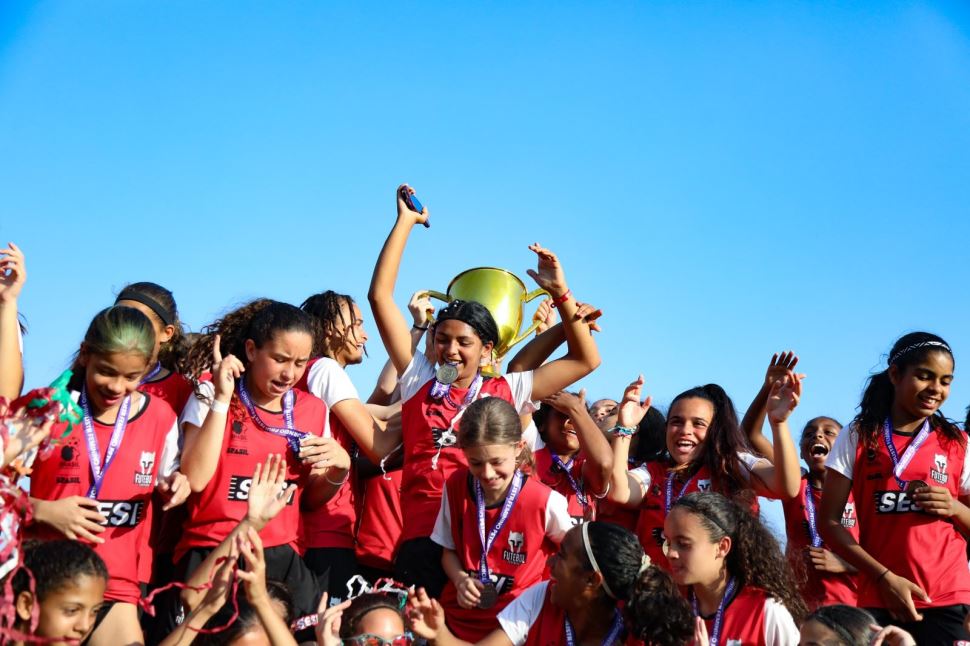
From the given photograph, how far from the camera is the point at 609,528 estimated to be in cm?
539

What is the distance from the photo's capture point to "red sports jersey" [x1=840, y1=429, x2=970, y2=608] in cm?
645

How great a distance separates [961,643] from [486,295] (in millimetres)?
3841

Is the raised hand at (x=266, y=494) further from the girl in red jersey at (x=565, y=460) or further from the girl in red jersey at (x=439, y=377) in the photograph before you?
the girl in red jersey at (x=565, y=460)

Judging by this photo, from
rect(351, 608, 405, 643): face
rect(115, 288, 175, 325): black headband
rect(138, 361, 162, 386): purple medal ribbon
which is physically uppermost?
rect(115, 288, 175, 325): black headband

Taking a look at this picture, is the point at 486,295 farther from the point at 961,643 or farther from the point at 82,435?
the point at 961,643

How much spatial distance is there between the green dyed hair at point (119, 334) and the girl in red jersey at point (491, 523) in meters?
1.61

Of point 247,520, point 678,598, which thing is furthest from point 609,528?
point 247,520

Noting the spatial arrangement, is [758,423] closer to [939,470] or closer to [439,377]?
[939,470]

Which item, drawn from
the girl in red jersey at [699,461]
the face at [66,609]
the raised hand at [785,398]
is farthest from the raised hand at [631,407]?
the face at [66,609]

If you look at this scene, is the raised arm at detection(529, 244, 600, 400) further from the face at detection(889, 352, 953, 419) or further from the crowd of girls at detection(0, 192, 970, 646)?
the face at detection(889, 352, 953, 419)

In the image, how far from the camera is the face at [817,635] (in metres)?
4.95

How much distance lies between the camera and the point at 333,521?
6.33m

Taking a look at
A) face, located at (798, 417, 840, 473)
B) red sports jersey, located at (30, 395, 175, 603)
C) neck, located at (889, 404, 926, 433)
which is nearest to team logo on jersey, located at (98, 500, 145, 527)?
red sports jersey, located at (30, 395, 175, 603)

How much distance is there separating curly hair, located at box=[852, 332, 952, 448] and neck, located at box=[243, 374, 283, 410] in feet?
11.1
